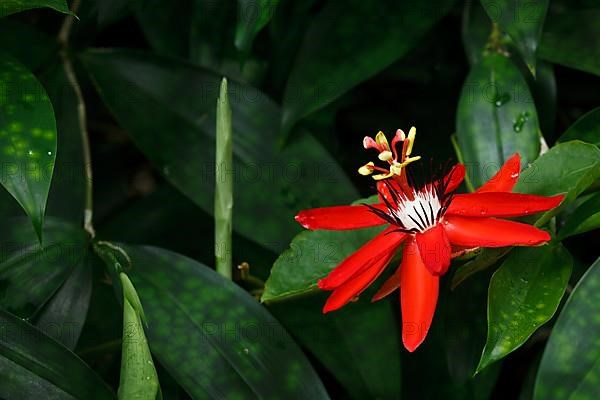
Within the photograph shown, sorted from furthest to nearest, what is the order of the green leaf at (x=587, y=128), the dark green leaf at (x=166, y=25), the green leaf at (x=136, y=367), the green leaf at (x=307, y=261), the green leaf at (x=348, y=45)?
1. the dark green leaf at (x=166, y=25)
2. the green leaf at (x=348, y=45)
3. the green leaf at (x=587, y=128)
4. the green leaf at (x=307, y=261)
5. the green leaf at (x=136, y=367)

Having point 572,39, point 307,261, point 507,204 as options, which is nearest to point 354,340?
point 307,261

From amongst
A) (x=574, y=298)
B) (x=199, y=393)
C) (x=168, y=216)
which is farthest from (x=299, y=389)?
Answer: (x=168, y=216)

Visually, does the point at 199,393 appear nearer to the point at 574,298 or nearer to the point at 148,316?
the point at 148,316

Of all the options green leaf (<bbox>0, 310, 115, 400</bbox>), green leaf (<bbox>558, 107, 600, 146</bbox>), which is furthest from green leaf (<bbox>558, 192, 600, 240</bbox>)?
green leaf (<bbox>0, 310, 115, 400</bbox>)

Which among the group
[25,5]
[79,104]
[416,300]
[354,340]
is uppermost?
[25,5]

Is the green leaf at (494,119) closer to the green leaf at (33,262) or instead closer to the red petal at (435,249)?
the red petal at (435,249)

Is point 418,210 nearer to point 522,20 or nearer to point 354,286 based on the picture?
point 354,286

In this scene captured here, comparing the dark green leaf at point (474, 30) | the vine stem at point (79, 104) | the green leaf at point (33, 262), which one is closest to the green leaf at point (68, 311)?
the green leaf at point (33, 262)
